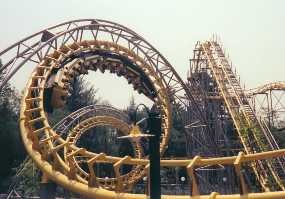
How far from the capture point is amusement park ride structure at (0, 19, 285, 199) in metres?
14.4

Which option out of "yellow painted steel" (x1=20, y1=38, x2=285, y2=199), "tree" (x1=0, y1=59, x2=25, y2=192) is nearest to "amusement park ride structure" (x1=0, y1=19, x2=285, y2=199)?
"yellow painted steel" (x1=20, y1=38, x2=285, y2=199)

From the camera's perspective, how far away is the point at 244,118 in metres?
29.1

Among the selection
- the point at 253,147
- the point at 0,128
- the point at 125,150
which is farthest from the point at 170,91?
the point at 125,150

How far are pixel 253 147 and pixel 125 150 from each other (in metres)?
24.2

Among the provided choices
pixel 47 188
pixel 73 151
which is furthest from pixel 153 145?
pixel 47 188

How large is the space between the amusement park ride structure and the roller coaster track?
0.19 feet

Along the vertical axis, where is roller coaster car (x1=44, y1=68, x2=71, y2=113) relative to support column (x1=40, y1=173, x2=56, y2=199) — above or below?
above

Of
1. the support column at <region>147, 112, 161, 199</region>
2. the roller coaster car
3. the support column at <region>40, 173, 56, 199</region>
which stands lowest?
the support column at <region>40, 173, 56, 199</region>

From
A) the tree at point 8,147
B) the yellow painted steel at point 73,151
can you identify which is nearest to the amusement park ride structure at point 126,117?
the yellow painted steel at point 73,151

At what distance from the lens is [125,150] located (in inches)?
2003

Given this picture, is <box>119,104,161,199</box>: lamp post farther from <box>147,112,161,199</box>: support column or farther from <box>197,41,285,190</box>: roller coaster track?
<box>197,41,285,190</box>: roller coaster track

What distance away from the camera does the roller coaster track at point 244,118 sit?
85.2 feet

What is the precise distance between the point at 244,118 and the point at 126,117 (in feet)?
26.8

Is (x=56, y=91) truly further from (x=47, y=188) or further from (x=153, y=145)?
(x=153, y=145)
